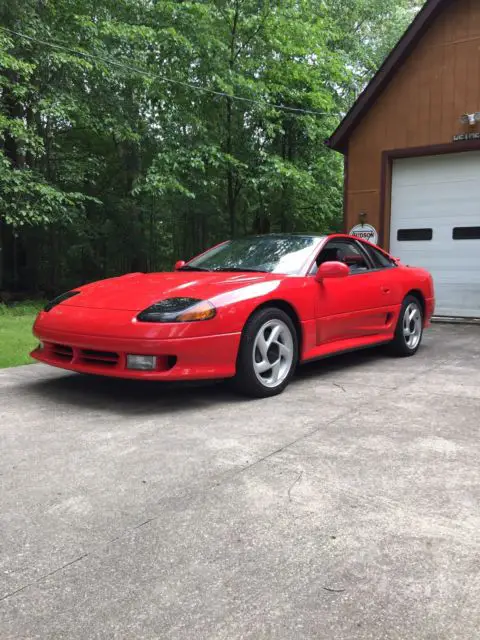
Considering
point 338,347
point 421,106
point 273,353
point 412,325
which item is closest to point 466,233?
point 421,106

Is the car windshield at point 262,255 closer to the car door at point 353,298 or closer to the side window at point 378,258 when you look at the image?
the car door at point 353,298

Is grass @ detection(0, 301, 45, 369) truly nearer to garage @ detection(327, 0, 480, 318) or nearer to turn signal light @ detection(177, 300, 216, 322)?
turn signal light @ detection(177, 300, 216, 322)

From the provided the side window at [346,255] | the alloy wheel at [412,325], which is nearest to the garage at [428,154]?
the alloy wheel at [412,325]

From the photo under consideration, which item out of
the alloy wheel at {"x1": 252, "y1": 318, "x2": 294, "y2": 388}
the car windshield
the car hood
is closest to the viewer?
the car hood

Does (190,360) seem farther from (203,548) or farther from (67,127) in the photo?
(67,127)

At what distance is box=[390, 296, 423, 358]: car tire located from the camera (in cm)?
605

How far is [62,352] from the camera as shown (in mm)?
4254

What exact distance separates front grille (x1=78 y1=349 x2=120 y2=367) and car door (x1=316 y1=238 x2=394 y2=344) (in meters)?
1.75

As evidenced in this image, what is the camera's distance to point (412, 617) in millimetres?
1670

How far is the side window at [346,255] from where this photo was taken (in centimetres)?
535

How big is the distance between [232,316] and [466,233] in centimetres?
727

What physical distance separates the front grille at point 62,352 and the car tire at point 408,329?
341cm

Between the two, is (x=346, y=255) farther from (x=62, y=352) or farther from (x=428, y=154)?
(x=428, y=154)

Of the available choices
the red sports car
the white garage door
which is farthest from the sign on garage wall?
the red sports car
